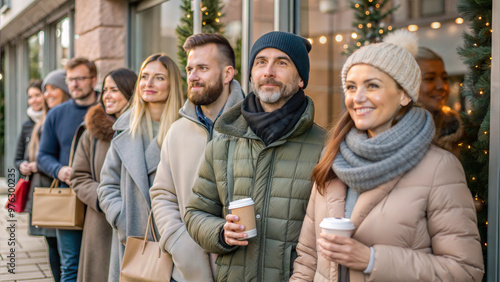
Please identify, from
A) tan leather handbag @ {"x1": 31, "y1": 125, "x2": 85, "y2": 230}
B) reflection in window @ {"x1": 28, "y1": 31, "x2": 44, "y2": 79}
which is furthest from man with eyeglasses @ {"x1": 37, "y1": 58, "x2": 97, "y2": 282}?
reflection in window @ {"x1": 28, "y1": 31, "x2": 44, "y2": 79}

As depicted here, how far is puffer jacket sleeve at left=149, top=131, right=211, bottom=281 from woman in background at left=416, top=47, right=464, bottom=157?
1457 millimetres

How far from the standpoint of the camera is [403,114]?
86.1 inches

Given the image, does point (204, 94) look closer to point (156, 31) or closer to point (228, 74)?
point (228, 74)

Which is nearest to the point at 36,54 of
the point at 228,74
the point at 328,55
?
the point at 328,55

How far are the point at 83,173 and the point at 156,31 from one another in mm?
3034

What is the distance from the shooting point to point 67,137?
4984 millimetres

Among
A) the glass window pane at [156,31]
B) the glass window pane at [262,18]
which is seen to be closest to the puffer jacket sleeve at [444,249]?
the glass window pane at [262,18]

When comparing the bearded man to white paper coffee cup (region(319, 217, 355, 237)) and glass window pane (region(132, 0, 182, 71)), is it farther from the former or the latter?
glass window pane (region(132, 0, 182, 71))

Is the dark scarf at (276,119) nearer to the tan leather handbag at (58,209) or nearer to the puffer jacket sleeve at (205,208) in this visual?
the puffer jacket sleeve at (205,208)

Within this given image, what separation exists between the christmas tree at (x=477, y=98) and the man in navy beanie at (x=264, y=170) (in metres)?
0.79

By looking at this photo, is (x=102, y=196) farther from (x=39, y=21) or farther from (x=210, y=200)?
(x=39, y=21)

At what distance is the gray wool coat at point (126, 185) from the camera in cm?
368

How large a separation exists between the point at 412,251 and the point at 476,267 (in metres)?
0.23

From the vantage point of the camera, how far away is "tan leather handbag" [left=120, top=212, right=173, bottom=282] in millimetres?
3143
